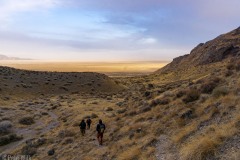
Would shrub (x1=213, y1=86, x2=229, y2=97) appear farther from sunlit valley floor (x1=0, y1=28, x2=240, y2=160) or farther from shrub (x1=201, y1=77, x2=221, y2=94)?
shrub (x1=201, y1=77, x2=221, y2=94)

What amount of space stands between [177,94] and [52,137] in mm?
11202

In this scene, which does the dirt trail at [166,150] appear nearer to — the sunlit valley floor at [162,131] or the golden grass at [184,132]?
the sunlit valley floor at [162,131]

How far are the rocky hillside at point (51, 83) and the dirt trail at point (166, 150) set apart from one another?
181ft

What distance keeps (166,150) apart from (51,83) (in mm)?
69152

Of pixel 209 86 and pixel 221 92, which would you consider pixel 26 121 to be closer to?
pixel 209 86

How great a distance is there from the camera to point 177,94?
2384 cm

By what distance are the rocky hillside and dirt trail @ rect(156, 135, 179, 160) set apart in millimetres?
55084

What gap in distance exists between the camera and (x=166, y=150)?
1530 centimetres

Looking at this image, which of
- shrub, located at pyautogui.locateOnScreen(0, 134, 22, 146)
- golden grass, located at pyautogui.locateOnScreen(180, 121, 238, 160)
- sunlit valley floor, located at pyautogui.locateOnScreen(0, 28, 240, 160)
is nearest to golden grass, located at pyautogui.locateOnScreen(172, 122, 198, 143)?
sunlit valley floor, located at pyautogui.locateOnScreen(0, 28, 240, 160)

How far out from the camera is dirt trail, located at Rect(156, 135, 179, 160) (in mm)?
14331

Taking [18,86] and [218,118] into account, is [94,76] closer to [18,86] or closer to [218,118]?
[18,86]

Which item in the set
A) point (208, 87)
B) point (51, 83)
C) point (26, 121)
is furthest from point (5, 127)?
point (51, 83)

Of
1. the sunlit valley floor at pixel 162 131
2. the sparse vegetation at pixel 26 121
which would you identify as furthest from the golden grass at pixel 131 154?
the sparse vegetation at pixel 26 121

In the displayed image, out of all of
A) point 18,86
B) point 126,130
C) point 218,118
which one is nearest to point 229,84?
point 218,118
